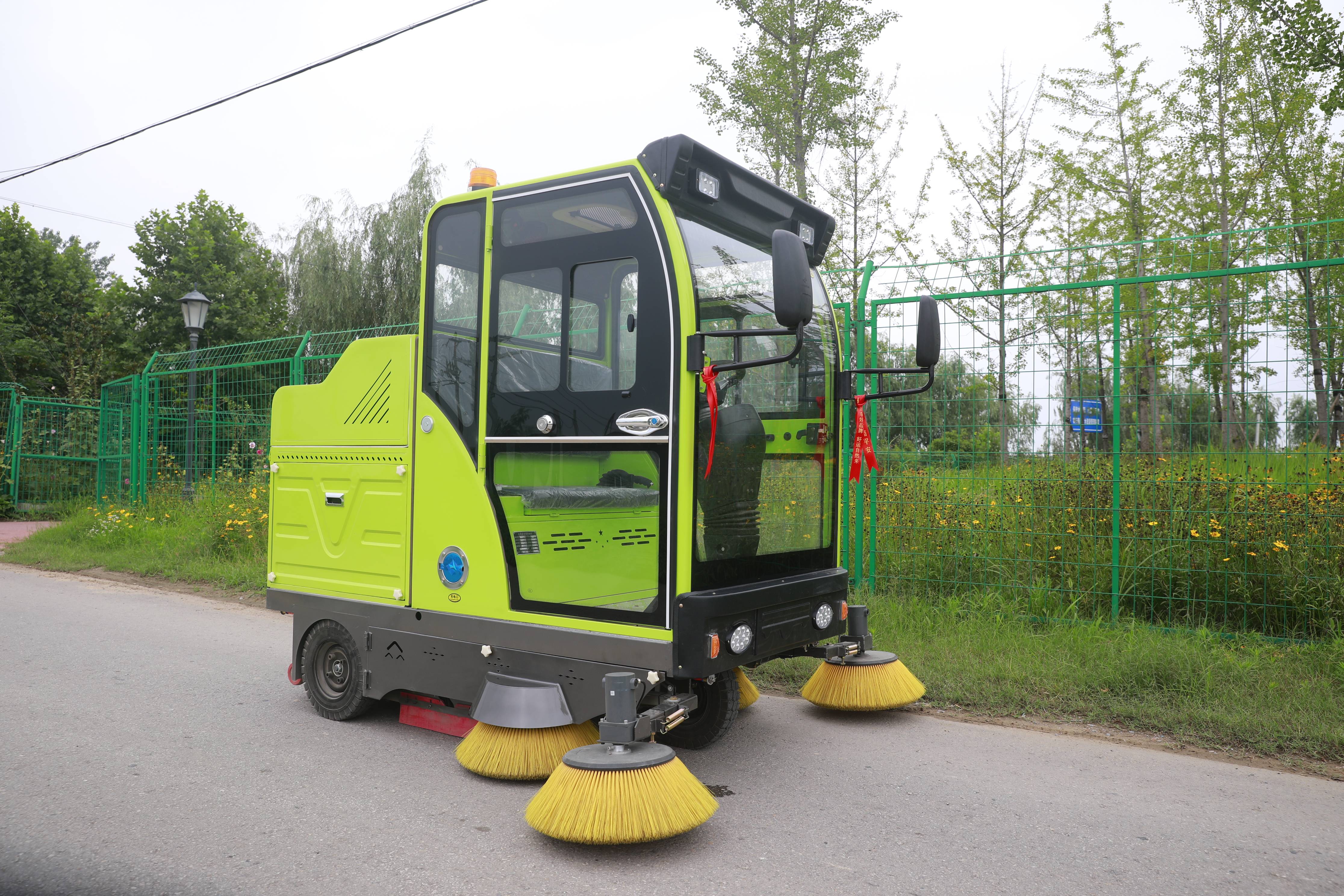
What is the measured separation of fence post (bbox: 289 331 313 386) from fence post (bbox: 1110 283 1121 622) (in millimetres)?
→ 8186

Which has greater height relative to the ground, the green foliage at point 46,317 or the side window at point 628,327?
the green foliage at point 46,317

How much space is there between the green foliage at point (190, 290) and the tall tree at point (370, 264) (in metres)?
4.89

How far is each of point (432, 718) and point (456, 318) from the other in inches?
74.3

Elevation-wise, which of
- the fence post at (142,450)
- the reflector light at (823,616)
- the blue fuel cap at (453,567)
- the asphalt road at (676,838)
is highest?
the fence post at (142,450)

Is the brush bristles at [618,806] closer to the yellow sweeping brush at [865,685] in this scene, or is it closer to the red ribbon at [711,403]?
the red ribbon at [711,403]

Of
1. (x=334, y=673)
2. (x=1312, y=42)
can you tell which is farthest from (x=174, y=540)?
(x=1312, y=42)

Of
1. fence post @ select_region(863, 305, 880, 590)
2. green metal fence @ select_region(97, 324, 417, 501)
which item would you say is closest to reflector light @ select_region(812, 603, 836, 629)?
fence post @ select_region(863, 305, 880, 590)

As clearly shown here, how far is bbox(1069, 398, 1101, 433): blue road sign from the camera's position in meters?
5.69

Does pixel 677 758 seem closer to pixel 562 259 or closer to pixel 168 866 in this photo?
pixel 168 866

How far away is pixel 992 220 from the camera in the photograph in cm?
1282

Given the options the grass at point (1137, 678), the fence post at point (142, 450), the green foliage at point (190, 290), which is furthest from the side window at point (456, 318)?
the green foliage at point (190, 290)

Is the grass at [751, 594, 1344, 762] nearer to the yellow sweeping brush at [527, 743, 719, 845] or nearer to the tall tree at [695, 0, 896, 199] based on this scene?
the yellow sweeping brush at [527, 743, 719, 845]

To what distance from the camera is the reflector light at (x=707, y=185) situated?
11.3 feet

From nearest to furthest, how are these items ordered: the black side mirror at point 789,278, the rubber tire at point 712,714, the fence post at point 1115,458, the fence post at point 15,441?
the black side mirror at point 789,278 → the rubber tire at point 712,714 → the fence post at point 1115,458 → the fence post at point 15,441
